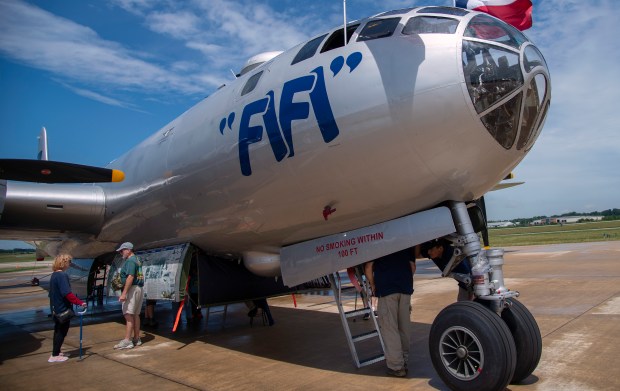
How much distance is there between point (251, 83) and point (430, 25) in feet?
8.59

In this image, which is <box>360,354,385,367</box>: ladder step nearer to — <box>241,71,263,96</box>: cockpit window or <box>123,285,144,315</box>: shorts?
<box>241,71,263,96</box>: cockpit window

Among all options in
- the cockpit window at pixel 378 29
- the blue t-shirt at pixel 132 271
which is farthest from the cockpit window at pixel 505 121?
the blue t-shirt at pixel 132 271

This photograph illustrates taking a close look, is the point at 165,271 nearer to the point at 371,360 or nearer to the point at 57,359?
the point at 57,359

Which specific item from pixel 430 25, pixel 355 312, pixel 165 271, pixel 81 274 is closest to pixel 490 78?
pixel 430 25

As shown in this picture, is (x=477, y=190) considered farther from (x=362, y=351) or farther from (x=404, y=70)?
(x=362, y=351)

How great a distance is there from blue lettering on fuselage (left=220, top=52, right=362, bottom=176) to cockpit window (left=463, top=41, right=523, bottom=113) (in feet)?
3.90

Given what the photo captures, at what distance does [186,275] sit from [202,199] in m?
1.54

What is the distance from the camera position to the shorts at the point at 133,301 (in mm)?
7559

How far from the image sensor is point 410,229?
16.0ft

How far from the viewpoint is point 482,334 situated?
4070 millimetres

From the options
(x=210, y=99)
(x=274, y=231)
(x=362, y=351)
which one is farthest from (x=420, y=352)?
(x=210, y=99)

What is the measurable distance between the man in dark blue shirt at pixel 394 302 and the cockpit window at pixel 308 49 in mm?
2581

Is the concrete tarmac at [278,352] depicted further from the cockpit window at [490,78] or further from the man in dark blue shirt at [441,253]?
the cockpit window at [490,78]

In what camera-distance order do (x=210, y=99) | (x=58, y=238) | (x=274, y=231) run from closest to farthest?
1. (x=274, y=231)
2. (x=210, y=99)
3. (x=58, y=238)
